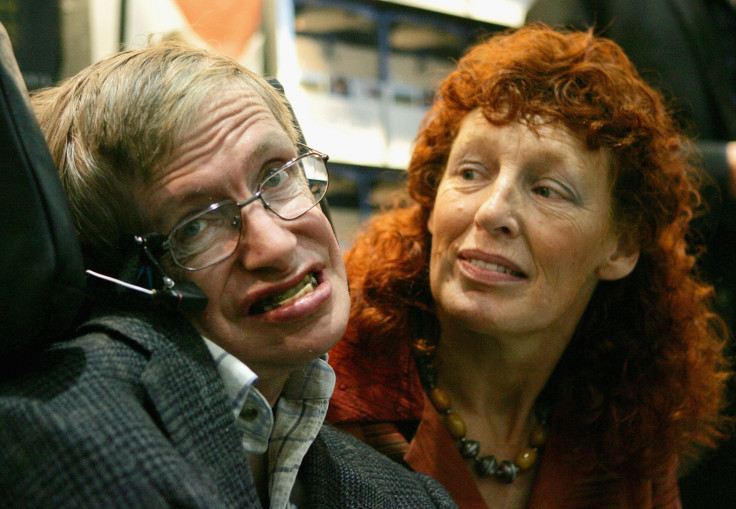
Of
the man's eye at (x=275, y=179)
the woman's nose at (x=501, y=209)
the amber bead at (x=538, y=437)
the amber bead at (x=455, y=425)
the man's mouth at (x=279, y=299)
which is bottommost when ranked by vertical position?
the amber bead at (x=538, y=437)

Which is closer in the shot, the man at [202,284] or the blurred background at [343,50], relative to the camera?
the man at [202,284]

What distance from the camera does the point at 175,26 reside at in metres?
2.24

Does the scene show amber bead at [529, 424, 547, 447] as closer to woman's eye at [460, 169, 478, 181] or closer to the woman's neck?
the woman's neck

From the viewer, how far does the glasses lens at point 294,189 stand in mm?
996

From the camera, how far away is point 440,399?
1.53m

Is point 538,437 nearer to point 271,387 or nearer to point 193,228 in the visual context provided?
point 271,387

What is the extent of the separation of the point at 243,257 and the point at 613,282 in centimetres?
103

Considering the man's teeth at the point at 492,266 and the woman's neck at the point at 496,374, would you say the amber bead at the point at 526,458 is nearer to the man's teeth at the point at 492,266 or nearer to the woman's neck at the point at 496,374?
the woman's neck at the point at 496,374

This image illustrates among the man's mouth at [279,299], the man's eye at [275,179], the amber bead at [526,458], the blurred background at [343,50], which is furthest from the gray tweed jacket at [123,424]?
the blurred background at [343,50]

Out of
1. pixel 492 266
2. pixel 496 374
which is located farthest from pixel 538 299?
pixel 496 374

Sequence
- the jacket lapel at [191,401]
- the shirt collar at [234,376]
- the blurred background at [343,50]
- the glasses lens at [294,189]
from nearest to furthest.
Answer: the jacket lapel at [191,401] < the shirt collar at [234,376] < the glasses lens at [294,189] < the blurred background at [343,50]

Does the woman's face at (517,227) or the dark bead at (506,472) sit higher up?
the woman's face at (517,227)

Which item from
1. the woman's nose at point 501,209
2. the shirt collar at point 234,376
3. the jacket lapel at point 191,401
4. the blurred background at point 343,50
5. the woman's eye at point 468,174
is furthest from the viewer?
the blurred background at point 343,50

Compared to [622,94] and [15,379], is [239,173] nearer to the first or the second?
[15,379]
